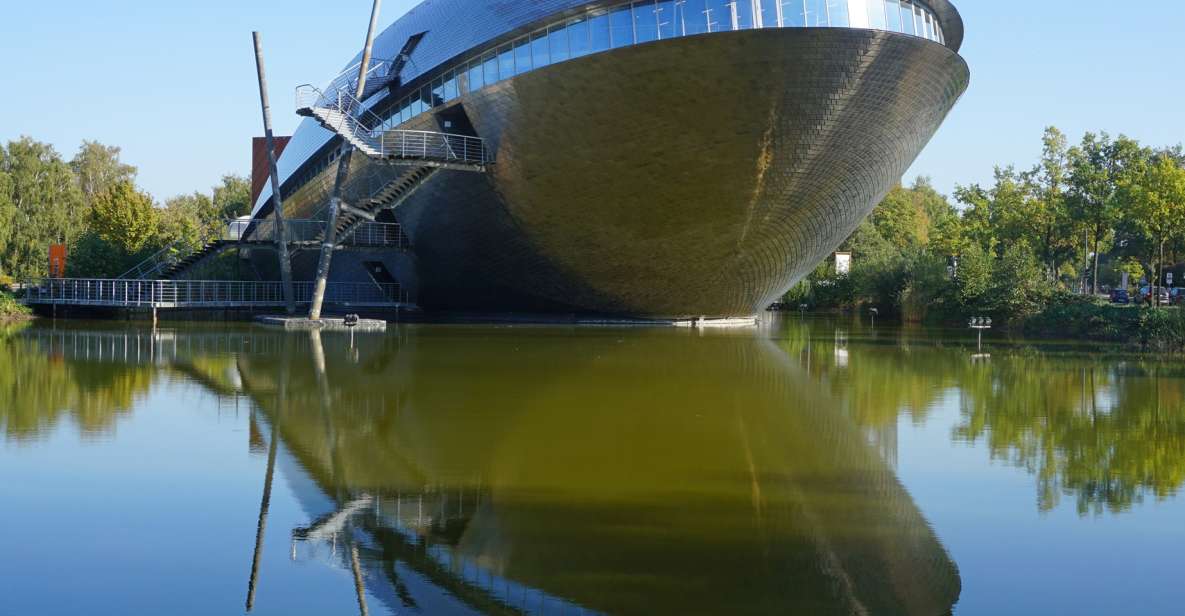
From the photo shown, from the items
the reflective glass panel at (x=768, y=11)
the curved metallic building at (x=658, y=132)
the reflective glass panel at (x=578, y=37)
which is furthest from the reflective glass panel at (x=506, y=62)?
the reflective glass panel at (x=768, y=11)

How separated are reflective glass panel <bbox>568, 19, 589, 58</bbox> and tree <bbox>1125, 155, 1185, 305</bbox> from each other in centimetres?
2199

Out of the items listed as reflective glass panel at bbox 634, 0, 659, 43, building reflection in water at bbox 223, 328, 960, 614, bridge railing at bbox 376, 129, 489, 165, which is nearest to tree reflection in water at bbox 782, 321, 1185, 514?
building reflection in water at bbox 223, 328, 960, 614

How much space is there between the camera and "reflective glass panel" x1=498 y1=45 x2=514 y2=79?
30.3m

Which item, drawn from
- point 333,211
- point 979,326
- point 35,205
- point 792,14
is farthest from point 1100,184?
point 35,205

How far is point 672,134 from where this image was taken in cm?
2925

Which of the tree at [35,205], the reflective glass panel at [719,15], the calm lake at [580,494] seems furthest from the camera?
the tree at [35,205]

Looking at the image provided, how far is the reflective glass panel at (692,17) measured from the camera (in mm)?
27094

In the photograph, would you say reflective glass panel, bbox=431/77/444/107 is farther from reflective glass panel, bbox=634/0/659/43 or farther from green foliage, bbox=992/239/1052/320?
green foliage, bbox=992/239/1052/320

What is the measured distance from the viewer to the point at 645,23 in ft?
90.8

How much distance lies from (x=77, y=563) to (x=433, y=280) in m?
34.7

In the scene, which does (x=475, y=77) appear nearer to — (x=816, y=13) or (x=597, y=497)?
(x=816, y=13)

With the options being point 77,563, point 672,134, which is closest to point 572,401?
point 77,563

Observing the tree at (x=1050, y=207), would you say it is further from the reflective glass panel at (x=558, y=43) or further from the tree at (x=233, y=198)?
the tree at (x=233, y=198)

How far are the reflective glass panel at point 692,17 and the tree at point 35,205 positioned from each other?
38.3 metres
